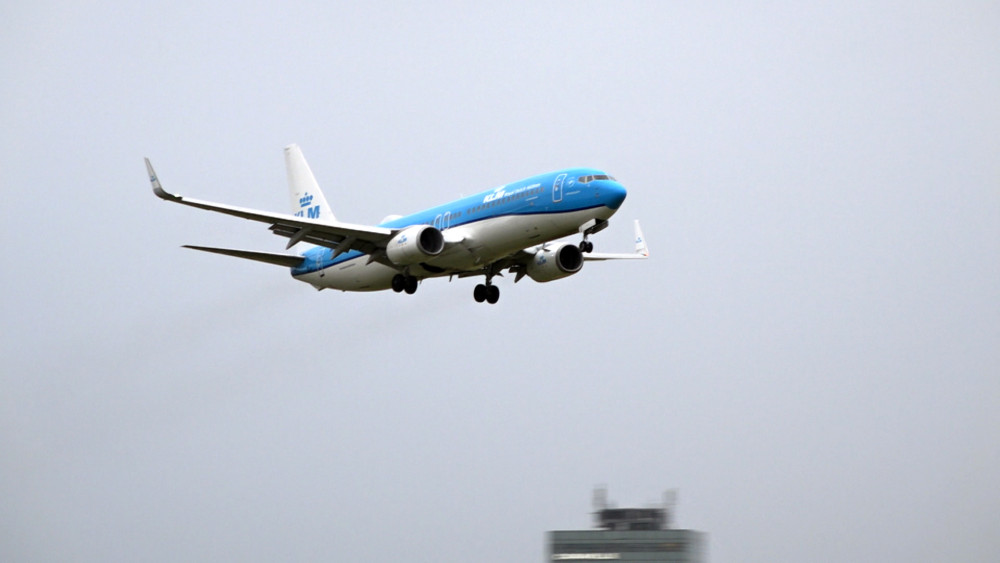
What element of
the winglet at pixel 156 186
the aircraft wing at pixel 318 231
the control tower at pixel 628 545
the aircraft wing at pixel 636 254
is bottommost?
the control tower at pixel 628 545

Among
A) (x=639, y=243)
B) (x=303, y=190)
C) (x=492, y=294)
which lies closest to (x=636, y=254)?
(x=639, y=243)

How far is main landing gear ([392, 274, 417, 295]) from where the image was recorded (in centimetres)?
4591

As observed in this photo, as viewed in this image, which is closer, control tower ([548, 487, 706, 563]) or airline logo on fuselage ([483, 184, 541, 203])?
airline logo on fuselage ([483, 184, 541, 203])

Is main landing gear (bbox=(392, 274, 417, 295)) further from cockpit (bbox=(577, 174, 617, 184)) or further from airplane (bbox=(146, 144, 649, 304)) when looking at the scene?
cockpit (bbox=(577, 174, 617, 184))

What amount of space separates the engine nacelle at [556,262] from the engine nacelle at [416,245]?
5.75m

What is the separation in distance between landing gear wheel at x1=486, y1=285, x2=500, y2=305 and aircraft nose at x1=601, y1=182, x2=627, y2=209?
9.77m

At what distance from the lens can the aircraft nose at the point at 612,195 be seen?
40031mm

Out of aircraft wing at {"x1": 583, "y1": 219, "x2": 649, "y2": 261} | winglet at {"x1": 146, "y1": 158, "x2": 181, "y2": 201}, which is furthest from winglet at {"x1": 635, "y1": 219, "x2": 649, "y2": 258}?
winglet at {"x1": 146, "y1": 158, "x2": 181, "y2": 201}

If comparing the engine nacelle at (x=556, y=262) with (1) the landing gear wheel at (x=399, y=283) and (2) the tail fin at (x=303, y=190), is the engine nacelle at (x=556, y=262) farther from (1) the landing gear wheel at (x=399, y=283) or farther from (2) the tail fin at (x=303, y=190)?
(2) the tail fin at (x=303, y=190)

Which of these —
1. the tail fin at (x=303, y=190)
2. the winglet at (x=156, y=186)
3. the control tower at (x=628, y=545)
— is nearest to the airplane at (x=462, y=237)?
the winglet at (x=156, y=186)

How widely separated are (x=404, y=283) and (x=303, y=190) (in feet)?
43.8

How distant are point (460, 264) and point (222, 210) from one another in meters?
9.34

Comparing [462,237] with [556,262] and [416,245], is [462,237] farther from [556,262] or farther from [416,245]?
[556,262]

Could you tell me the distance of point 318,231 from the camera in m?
44.3
